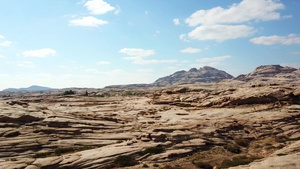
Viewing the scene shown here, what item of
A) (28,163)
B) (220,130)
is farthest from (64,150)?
(220,130)

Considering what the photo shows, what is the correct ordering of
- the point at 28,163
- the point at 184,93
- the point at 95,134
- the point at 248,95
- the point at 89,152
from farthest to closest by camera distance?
the point at 184,93 → the point at 248,95 → the point at 95,134 → the point at 89,152 → the point at 28,163

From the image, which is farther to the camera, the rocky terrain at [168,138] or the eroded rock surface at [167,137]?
the eroded rock surface at [167,137]

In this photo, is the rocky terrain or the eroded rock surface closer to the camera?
the rocky terrain

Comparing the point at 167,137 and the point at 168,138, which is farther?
the point at 167,137

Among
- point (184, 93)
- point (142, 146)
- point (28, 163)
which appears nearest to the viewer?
point (28, 163)

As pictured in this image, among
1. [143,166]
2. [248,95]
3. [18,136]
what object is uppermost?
[248,95]

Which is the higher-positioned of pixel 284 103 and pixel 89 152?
pixel 284 103

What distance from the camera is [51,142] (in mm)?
35469

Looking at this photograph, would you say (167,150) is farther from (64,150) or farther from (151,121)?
(151,121)

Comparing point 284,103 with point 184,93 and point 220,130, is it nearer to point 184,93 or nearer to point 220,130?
point 220,130

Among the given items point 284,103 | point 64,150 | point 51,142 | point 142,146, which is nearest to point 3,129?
point 51,142

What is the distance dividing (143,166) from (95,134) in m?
14.1

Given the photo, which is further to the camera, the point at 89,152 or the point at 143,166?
the point at 89,152

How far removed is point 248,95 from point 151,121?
2395cm
